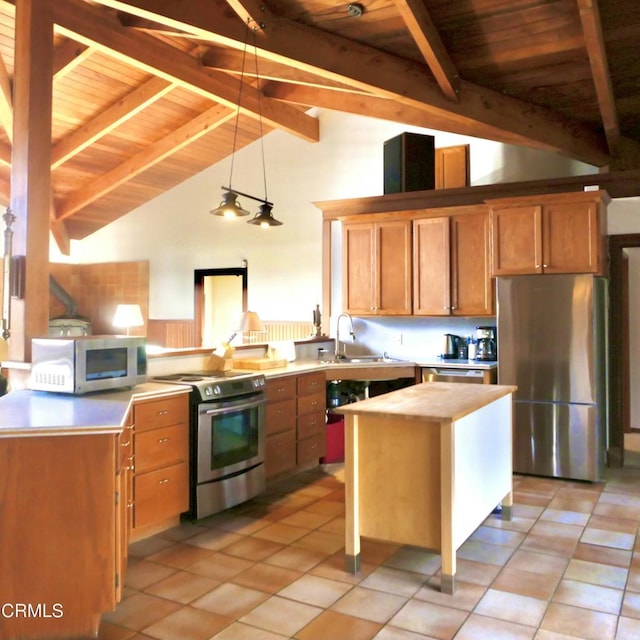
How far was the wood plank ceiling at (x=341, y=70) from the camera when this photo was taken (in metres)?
3.82

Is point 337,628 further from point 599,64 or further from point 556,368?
point 599,64

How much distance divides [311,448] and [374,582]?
6.65 feet

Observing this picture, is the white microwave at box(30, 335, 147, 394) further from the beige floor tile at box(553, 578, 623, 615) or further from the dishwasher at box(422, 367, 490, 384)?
the dishwasher at box(422, 367, 490, 384)

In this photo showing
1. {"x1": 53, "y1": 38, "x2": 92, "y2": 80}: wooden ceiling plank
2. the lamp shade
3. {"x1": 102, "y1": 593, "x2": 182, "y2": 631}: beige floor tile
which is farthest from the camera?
{"x1": 53, "y1": 38, "x2": 92, "y2": 80}: wooden ceiling plank

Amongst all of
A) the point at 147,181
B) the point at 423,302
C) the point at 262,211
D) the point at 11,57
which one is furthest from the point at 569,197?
the point at 147,181

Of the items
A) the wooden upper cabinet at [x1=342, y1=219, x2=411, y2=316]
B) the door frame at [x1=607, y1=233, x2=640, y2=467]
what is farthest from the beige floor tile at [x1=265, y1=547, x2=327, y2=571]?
the door frame at [x1=607, y1=233, x2=640, y2=467]

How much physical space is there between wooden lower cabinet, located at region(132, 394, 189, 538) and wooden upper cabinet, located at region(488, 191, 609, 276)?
302 centimetres

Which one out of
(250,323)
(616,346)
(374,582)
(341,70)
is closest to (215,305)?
(250,323)

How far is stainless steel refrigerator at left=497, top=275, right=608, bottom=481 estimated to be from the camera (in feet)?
15.6

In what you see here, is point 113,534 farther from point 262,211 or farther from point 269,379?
point 262,211

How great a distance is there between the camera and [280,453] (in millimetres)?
4531

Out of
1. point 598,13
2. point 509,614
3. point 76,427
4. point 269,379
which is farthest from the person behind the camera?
point 269,379

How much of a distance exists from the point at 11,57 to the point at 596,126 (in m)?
5.47

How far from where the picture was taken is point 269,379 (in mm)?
4430
